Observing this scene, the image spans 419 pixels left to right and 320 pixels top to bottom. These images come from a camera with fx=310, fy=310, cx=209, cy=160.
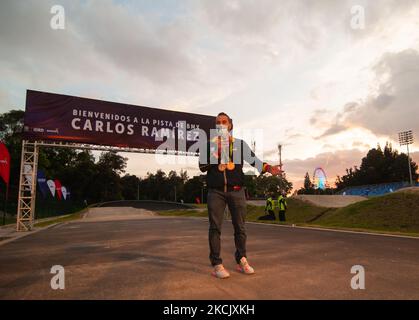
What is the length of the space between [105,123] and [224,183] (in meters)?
15.0

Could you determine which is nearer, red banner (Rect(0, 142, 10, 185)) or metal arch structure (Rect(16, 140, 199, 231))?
red banner (Rect(0, 142, 10, 185))

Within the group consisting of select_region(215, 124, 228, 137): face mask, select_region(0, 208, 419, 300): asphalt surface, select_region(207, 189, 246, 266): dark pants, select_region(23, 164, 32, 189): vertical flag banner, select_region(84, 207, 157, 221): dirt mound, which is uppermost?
select_region(23, 164, 32, 189): vertical flag banner

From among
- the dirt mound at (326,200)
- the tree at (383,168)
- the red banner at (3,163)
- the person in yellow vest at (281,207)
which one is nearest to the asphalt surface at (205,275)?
the red banner at (3,163)

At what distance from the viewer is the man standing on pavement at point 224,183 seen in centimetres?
404

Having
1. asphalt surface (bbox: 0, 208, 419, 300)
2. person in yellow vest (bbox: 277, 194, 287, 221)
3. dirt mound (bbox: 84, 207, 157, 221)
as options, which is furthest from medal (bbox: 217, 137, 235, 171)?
dirt mound (bbox: 84, 207, 157, 221)

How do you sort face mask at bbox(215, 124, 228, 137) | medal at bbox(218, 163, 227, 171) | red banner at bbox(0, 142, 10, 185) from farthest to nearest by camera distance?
red banner at bbox(0, 142, 10, 185), face mask at bbox(215, 124, 228, 137), medal at bbox(218, 163, 227, 171)

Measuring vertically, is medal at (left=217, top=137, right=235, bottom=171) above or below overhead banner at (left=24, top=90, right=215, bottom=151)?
below

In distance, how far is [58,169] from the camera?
2899 inches

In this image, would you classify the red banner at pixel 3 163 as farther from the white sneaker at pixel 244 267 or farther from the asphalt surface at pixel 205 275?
the white sneaker at pixel 244 267

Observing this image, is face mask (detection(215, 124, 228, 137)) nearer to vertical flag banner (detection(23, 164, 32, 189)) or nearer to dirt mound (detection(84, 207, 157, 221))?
vertical flag banner (detection(23, 164, 32, 189))

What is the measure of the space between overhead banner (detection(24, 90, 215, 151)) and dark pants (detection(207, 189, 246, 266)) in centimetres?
1458

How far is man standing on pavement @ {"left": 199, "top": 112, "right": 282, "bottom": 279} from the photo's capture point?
13.3 feet

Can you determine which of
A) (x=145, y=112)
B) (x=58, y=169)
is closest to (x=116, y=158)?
(x=58, y=169)
